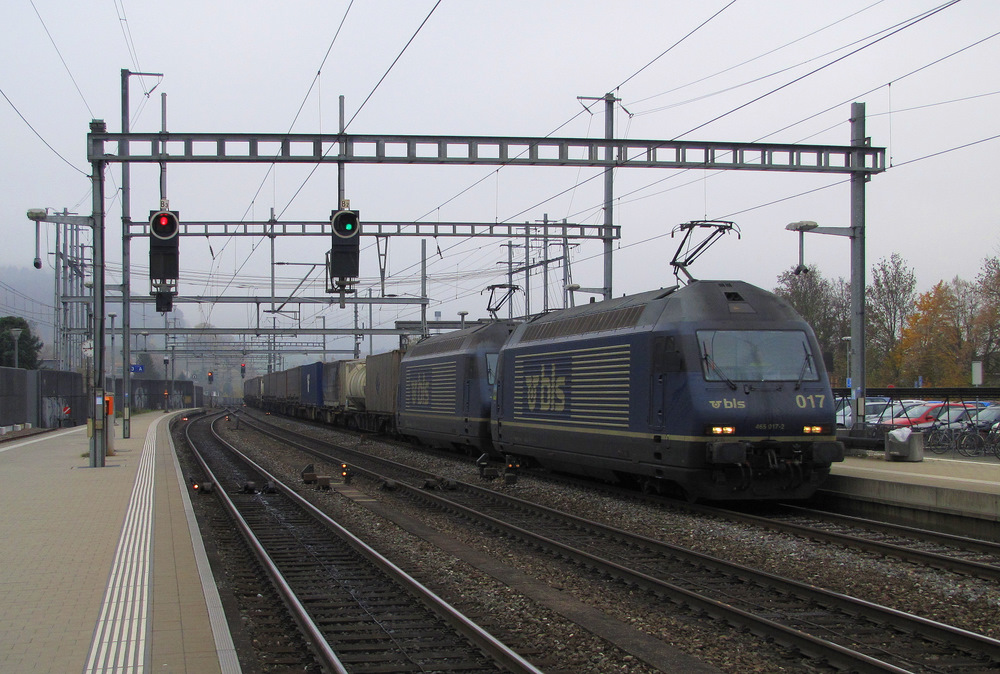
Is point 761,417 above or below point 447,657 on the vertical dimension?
above

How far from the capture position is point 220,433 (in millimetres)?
40875

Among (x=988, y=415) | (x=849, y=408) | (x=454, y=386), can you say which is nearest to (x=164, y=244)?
(x=454, y=386)

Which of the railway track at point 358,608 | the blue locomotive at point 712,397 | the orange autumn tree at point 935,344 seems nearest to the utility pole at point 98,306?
the railway track at point 358,608

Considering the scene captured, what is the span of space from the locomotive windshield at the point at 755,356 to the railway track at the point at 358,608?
550 cm

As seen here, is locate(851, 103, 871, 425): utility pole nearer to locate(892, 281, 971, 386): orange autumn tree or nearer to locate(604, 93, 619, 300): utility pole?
locate(604, 93, 619, 300): utility pole

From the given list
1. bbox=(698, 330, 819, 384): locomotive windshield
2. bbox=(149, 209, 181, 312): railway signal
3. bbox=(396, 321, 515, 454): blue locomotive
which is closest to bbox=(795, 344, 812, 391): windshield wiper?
bbox=(698, 330, 819, 384): locomotive windshield

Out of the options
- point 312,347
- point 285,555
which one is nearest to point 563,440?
point 285,555

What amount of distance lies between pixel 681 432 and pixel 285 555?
5513 millimetres

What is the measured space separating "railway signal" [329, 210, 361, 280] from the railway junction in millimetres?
4509

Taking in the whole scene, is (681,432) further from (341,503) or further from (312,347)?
(312,347)

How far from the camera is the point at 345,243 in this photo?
1677cm

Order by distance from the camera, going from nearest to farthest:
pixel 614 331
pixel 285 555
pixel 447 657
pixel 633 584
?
pixel 447 657, pixel 633 584, pixel 285 555, pixel 614 331

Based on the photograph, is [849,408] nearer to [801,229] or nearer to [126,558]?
[801,229]

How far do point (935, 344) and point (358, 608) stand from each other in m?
46.7
